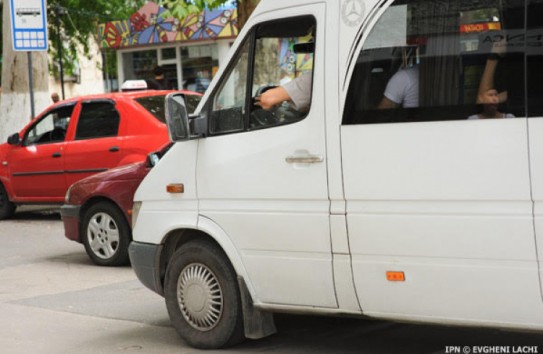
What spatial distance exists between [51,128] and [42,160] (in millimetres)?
473

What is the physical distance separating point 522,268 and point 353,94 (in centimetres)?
138

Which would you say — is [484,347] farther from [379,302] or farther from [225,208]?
[225,208]

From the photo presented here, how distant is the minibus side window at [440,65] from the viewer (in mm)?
5293

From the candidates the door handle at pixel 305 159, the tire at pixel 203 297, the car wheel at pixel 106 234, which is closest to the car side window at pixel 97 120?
the car wheel at pixel 106 234

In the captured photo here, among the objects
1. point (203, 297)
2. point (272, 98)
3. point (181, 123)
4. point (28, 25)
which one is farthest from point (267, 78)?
point (28, 25)

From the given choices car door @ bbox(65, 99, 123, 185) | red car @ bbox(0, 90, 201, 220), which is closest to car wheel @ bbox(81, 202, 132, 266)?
red car @ bbox(0, 90, 201, 220)

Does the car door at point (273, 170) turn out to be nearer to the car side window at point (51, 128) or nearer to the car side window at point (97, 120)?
the car side window at point (97, 120)

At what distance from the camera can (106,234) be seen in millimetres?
10820

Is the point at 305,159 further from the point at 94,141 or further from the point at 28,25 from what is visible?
the point at 28,25

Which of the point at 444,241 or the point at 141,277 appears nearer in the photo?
the point at 444,241

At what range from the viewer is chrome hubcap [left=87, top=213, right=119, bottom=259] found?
35.3ft

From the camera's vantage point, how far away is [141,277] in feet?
23.7

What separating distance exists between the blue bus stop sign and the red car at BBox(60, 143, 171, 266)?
267 inches

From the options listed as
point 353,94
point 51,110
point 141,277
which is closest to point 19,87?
point 51,110
